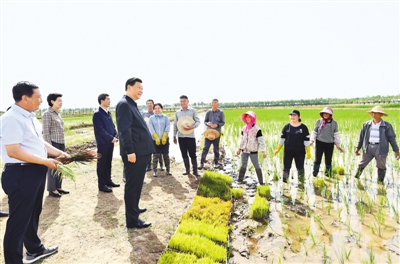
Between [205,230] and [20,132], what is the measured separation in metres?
2.24

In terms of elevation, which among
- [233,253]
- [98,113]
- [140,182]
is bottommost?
[233,253]

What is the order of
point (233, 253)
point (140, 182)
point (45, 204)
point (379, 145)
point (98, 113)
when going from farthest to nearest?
point (379, 145) → point (98, 113) → point (45, 204) → point (140, 182) → point (233, 253)

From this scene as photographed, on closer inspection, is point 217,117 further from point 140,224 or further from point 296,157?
point 140,224

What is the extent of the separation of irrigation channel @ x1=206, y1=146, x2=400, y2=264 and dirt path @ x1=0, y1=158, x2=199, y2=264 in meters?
0.95

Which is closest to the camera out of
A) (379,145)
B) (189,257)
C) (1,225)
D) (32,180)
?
(32,180)

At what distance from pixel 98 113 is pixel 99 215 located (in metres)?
1.86

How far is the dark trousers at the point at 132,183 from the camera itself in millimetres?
2985

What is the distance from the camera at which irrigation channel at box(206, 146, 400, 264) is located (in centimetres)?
273

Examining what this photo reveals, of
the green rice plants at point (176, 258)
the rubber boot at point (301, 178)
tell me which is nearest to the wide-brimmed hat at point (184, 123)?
the rubber boot at point (301, 178)

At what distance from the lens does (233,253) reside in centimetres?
282

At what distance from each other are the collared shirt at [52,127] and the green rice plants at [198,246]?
110 inches

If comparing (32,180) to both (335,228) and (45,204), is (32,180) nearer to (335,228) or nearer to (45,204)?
(45,204)

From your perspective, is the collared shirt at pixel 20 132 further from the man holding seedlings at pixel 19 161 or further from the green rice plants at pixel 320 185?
the green rice plants at pixel 320 185

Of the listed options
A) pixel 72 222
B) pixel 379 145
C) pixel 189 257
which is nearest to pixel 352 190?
pixel 379 145
